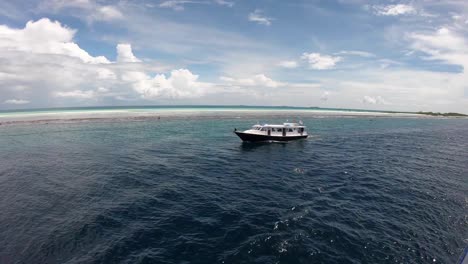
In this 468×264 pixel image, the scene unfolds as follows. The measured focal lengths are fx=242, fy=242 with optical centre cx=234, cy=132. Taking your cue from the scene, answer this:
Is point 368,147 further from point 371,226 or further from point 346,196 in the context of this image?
point 371,226

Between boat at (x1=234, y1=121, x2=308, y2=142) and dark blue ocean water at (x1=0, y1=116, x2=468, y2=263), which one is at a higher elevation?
boat at (x1=234, y1=121, x2=308, y2=142)

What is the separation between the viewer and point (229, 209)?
894 inches

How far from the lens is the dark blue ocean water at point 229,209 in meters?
16.7

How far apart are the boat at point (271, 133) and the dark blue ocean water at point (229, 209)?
13033 millimetres

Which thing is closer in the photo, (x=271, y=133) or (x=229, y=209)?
(x=229, y=209)

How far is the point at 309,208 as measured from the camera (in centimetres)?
2300

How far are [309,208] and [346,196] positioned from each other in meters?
6.07

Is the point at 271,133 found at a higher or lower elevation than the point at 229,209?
higher

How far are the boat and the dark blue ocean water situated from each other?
1303cm

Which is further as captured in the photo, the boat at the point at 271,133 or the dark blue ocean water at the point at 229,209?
the boat at the point at 271,133

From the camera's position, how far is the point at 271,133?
2350 inches

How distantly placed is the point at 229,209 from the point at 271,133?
38.8 m

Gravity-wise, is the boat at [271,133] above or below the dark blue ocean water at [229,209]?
above

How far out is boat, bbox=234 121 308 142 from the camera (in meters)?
56.8
